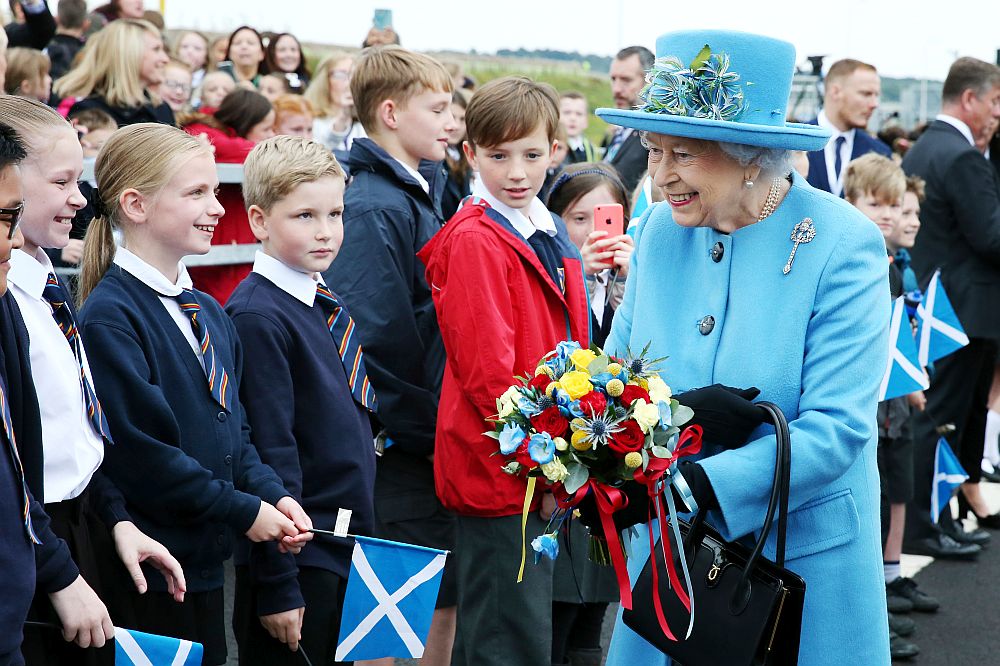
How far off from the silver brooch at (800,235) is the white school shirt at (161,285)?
1.55 meters

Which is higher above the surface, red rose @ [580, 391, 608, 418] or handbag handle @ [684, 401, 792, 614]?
red rose @ [580, 391, 608, 418]

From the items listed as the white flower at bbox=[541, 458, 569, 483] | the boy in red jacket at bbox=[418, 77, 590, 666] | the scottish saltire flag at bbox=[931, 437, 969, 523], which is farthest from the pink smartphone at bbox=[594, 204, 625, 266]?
the scottish saltire flag at bbox=[931, 437, 969, 523]

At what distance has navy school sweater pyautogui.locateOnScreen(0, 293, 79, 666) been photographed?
2318mm

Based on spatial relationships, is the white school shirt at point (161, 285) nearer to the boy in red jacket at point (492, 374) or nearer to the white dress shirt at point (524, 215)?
the boy in red jacket at point (492, 374)

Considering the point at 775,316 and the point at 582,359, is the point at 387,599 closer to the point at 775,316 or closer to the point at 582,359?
the point at 582,359

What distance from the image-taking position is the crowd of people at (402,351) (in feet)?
8.57

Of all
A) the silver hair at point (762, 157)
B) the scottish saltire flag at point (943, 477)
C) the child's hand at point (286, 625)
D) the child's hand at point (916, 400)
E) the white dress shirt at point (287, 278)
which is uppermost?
the silver hair at point (762, 157)

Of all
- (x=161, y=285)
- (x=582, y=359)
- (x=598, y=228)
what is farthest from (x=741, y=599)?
(x=598, y=228)

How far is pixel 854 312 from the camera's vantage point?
2602mm

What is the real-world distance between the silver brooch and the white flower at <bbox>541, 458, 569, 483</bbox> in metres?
0.72

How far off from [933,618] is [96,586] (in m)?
4.26

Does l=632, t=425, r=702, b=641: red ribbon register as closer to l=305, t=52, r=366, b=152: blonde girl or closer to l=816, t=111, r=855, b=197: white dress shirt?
l=816, t=111, r=855, b=197: white dress shirt

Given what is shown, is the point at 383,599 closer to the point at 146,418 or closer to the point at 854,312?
the point at 146,418

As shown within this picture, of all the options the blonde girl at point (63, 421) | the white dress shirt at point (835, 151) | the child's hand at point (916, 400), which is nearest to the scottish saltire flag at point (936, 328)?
the child's hand at point (916, 400)
